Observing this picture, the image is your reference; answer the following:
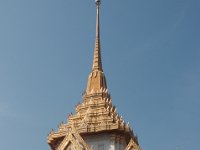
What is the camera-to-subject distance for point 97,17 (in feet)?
135

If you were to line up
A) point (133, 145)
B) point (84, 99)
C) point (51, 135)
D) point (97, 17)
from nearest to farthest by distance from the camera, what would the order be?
point (133, 145), point (51, 135), point (84, 99), point (97, 17)

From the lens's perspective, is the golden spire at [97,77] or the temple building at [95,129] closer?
the temple building at [95,129]

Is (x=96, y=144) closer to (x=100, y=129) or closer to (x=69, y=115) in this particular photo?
(x=100, y=129)

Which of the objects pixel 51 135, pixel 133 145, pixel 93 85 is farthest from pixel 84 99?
pixel 133 145

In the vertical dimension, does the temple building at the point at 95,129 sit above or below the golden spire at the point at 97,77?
below

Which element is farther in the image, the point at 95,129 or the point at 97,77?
the point at 97,77

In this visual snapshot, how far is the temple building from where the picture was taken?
106ft

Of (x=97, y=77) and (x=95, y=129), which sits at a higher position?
(x=97, y=77)

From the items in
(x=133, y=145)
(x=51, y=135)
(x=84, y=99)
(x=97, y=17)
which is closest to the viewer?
(x=133, y=145)

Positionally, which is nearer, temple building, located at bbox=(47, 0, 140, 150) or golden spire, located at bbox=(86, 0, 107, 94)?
temple building, located at bbox=(47, 0, 140, 150)

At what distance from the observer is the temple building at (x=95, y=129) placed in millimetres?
32375

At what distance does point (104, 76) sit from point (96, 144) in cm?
634

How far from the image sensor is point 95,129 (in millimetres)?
33219

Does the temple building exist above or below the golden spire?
below
